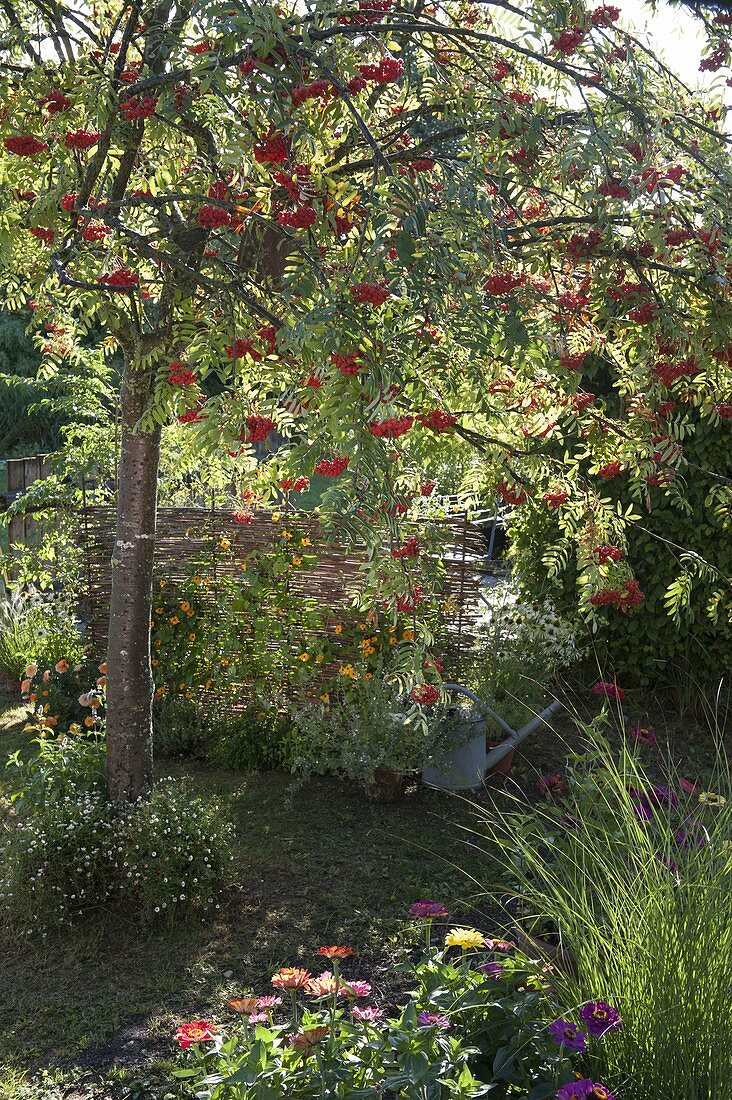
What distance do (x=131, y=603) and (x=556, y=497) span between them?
1.71 metres

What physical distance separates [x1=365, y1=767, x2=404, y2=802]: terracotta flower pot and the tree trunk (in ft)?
4.04

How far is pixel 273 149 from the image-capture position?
2467 millimetres

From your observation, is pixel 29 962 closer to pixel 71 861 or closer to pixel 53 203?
pixel 71 861

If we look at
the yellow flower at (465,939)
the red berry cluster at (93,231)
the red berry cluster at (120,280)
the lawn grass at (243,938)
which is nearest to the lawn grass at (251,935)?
the lawn grass at (243,938)

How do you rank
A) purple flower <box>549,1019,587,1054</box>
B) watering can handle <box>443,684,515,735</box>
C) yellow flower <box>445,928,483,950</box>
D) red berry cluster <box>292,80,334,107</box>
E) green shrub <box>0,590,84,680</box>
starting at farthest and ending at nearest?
green shrub <box>0,590,84,680</box>, watering can handle <box>443,684,515,735</box>, red berry cluster <box>292,80,334,107</box>, yellow flower <box>445,928,483,950</box>, purple flower <box>549,1019,587,1054</box>

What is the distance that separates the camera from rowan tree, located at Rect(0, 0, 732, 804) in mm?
2453

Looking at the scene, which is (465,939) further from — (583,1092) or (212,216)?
(212,216)

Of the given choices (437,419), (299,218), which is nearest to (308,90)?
(299,218)

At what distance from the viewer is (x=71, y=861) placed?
361 cm

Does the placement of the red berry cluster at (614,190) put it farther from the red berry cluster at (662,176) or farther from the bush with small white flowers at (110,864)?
the bush with small white flowers at (110,864)

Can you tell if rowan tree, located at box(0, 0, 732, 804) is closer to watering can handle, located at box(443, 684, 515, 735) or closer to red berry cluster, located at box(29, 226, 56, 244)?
red berry cluster, located at box(29, 226, 56, 244)

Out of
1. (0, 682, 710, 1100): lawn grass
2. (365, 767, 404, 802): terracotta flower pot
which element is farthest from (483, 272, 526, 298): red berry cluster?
(365, 767, 404, 802): terracotta flower pot

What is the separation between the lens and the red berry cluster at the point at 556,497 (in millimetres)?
3787

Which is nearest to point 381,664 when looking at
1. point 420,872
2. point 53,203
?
point 420,872
